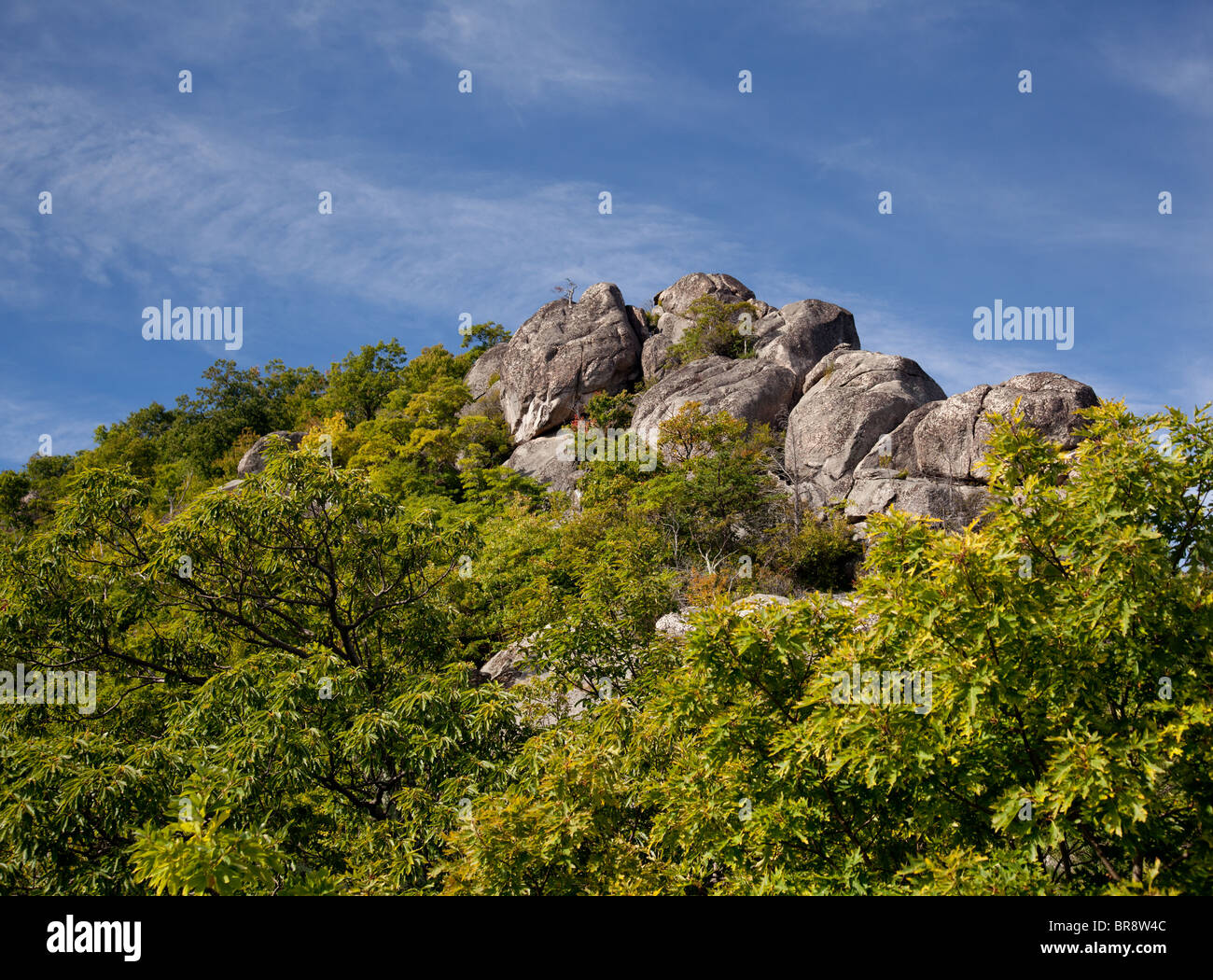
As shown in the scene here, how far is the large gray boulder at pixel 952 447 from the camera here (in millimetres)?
29328

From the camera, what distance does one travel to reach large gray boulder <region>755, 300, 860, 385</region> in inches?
1626

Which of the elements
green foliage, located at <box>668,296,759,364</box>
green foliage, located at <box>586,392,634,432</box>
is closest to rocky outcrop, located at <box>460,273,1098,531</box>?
green foliage, located at <box>668,296,759,364</box>

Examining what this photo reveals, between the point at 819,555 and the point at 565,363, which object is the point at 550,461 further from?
the point at 819,555

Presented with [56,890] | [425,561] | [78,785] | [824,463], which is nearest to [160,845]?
[78,785]

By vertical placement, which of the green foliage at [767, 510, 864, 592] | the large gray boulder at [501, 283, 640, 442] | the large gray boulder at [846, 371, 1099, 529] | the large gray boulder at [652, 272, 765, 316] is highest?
the large gray boulder at [652, 272, 765, 316]

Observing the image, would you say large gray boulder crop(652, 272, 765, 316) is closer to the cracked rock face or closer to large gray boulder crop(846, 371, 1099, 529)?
the cracked rock face

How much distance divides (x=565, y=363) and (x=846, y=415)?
17362 mm

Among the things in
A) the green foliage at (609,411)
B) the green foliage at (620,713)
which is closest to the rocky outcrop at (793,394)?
the green foliage at (609,411)

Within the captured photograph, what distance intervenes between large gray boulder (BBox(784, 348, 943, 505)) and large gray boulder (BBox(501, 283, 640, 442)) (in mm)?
12904

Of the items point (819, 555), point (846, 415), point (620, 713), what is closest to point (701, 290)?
point (846, 415)

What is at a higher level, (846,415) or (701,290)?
(701,290)

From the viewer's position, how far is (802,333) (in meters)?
42.7
